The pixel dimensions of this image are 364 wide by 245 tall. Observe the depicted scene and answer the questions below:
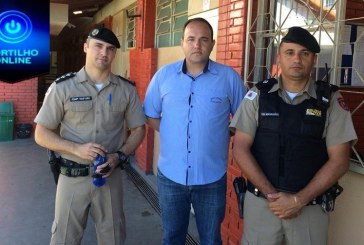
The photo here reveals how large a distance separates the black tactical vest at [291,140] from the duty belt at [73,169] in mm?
1234

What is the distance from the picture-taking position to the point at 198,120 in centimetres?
247

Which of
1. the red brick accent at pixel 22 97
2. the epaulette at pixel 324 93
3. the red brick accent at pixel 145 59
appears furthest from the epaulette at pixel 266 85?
the red brick accent at pixel 22 97

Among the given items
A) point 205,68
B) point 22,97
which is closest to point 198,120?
point 205,68

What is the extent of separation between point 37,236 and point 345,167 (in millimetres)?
3156

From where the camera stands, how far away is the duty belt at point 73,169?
2.60 meters

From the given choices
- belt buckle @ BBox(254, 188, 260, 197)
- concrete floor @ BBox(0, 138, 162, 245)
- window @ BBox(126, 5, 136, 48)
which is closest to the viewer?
belt buckle @ BBox(254, 188, 260, 197)

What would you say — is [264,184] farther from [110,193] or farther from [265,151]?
[110,193]

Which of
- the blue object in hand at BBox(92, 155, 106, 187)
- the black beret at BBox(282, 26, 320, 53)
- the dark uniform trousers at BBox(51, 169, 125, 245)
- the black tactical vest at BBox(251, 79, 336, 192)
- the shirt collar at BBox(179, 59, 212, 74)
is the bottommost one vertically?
the dark uniform trousers at BBox(51, 169, 125, 245)

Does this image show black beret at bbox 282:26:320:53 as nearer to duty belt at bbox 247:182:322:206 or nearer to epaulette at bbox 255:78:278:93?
epaulette at bbox 255:78:278:93

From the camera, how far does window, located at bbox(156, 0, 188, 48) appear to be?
5425 millimetres

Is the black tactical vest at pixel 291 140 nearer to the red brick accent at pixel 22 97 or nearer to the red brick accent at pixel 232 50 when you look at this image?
the red brick accent at pixel 232 50

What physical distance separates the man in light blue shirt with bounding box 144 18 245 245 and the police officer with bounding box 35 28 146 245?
344mm

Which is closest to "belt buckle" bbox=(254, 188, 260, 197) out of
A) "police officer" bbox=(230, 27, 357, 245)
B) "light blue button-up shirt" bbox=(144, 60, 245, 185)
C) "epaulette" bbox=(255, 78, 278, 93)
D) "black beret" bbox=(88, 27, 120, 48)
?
"police officer" bbox=(230, 27, 357, 245)

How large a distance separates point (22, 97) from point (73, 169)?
769 cm
